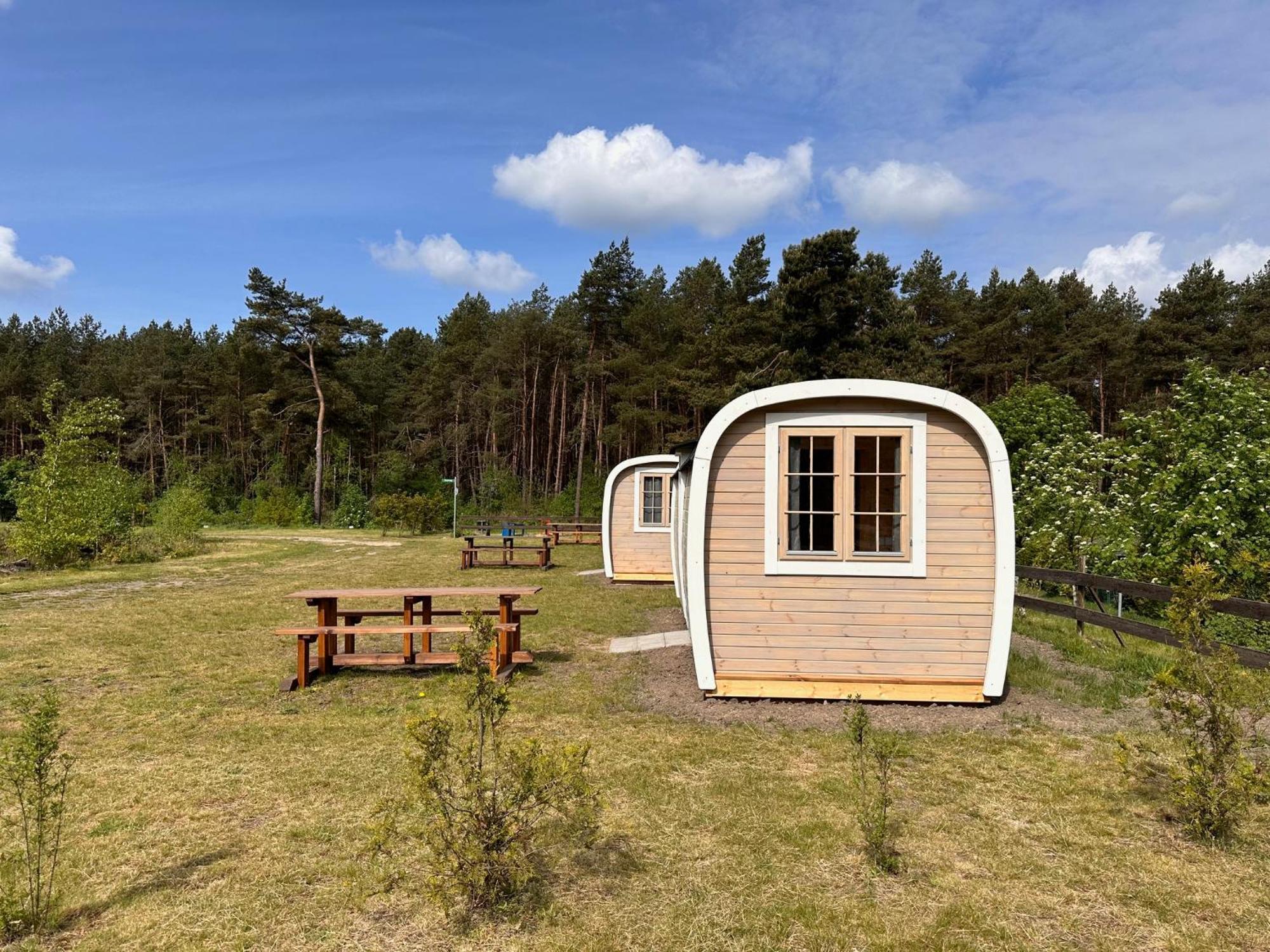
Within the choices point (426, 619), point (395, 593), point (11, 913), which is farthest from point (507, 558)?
point (11, 913)

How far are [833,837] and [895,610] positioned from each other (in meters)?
2.70

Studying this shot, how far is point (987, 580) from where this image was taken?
596 cm

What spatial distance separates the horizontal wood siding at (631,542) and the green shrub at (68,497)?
1250 cm

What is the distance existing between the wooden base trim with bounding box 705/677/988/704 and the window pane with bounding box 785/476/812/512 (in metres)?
1.53

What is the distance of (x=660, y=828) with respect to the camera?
12.7 ft

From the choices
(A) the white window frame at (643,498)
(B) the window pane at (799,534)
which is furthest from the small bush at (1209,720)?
(A) the white window frame at (643,498)

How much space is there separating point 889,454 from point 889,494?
1.16 ft

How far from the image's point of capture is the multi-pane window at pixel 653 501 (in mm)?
14312

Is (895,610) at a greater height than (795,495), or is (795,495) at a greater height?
(795,495)

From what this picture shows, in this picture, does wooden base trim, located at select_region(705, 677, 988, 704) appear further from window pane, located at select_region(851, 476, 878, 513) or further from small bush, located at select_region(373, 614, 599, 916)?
small bush, located at select_region(373, 614, 599, 916)

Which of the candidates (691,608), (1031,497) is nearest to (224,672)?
(691,608)

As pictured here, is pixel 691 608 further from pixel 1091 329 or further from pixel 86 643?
pixel 1091 329

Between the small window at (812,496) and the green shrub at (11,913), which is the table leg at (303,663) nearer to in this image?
the green shrub at (11,913)

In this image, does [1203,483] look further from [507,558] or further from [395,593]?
[507,558]
